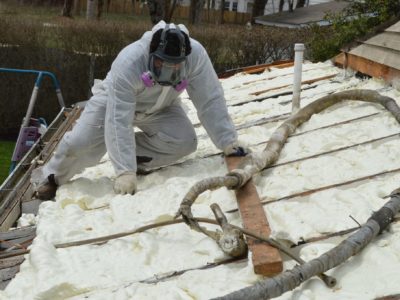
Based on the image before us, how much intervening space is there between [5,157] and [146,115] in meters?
8.75

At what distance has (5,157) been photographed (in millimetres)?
12273

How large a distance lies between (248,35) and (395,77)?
9.15 metres

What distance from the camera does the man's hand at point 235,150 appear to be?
425 centimetres

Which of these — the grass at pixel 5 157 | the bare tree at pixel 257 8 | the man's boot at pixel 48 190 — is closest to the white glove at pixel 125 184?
the man's boot at pixel 48 190

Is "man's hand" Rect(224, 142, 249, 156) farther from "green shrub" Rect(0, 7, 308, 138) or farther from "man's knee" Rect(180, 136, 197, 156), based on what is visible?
"green shrub" Rect(0, 7, 308, 138)

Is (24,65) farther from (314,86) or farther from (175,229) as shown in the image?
(175,229)

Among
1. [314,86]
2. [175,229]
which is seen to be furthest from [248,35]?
[175,229]

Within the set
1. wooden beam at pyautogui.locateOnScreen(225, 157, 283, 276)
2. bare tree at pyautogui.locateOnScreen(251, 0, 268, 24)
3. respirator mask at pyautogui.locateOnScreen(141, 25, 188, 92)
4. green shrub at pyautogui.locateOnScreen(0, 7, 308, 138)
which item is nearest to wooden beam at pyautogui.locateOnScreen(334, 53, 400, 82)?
respirator mask at pyautogui.locateOnScreen(141, 25, 188, 92)

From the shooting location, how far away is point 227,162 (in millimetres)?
4191

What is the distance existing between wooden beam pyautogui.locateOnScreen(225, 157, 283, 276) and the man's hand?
775mm

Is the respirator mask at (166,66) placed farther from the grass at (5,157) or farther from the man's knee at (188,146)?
the grass at (5,157)

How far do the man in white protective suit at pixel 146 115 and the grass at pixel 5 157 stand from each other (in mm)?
6469

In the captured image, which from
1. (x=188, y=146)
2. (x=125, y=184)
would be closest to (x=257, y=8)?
(x=188, y=146)

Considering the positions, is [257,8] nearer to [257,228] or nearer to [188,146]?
[188,146]
